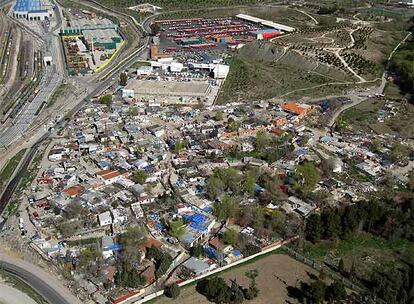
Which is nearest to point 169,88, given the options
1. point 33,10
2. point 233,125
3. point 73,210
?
point 233,125

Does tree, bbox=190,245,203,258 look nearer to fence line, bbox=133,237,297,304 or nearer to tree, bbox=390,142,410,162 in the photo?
fence line, bbox=133,237,297,304

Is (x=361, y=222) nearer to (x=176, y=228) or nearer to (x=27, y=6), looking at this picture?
(x=176, y=228)

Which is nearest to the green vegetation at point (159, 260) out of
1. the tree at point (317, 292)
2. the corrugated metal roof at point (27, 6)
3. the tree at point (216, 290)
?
the tree at point (216, 290)

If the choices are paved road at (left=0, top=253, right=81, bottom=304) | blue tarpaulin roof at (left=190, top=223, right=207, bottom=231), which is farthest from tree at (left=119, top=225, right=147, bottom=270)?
paved road at (left=0, top=253, right=81, bottom=304)

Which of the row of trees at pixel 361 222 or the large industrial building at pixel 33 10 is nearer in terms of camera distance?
the row of trees at pixel 361 222

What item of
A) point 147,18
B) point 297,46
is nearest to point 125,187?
point 297,46

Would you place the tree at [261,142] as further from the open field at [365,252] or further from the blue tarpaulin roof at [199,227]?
the open field at [365,252]
